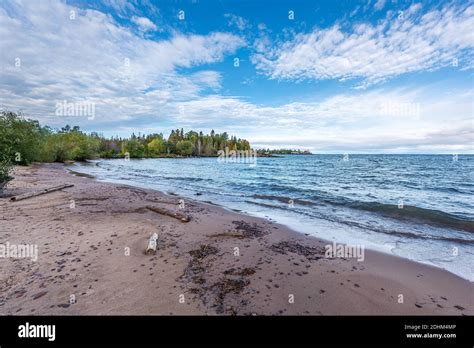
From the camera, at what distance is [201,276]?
5.28 meters

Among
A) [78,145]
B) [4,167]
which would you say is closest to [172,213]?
[4,167]

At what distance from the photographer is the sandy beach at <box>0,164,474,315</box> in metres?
4.23

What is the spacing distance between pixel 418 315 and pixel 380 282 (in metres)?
1.19

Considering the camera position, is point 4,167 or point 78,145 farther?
point 78,145

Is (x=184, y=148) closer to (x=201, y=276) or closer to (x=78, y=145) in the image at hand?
(x=78, y=145)

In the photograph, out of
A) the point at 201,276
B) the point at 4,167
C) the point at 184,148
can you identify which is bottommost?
the point at 201,276

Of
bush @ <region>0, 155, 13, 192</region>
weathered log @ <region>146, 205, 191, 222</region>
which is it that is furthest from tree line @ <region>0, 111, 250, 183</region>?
weathered log @ <region>146, 205, 191, 222</region>

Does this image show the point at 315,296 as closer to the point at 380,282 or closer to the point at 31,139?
the point at 380,282

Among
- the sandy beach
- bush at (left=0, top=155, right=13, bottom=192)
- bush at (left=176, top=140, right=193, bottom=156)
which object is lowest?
the sandy beach

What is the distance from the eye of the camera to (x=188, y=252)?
21.9ft

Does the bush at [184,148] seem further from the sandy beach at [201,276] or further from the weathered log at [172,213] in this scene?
the sandy beach at [201,276]

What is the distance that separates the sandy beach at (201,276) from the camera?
13.9ft

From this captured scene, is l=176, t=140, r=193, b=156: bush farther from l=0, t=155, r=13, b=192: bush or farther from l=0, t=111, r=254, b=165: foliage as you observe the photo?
l=0, t=155, r=13, b=192: bush

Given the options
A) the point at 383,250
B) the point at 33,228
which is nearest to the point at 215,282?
the point at 383,250
